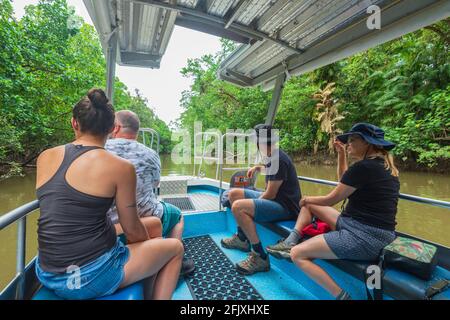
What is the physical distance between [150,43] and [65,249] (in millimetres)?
2234

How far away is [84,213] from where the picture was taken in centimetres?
97

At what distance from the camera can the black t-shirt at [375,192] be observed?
145 centimetres

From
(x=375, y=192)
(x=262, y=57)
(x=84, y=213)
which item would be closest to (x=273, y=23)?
(x=262, y=57)

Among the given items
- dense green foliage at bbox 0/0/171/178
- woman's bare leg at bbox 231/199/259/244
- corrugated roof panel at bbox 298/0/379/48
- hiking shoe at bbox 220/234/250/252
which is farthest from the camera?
dense green foliage at bbox 0/0/171/178

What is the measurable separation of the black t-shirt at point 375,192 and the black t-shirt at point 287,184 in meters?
0.66

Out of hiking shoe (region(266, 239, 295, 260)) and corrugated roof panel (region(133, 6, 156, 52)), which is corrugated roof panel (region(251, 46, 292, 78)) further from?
hiking shoe (region(266, 239, 295, 260))

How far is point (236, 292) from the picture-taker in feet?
5.79

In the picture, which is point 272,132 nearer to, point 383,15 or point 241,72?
point 383,15

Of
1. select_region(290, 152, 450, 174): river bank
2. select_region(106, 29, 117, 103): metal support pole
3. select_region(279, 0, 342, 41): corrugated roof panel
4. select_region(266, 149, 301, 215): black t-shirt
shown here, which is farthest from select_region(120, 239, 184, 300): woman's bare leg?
select_region(290, 152, 450, 174): river bank

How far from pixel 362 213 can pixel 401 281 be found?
0.41m

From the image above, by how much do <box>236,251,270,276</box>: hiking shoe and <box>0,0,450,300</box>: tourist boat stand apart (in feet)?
0.14

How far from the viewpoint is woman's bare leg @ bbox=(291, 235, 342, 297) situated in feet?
4.66

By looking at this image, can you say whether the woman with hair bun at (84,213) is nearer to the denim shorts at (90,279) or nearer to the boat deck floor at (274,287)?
the denim shorts at (90,279)

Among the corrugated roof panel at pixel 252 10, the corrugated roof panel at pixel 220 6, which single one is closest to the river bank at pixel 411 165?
the corrugated roof panel at pixel 252 10
